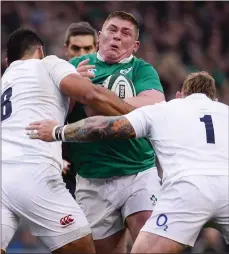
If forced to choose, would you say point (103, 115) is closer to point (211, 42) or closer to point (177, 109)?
point (177, 109)

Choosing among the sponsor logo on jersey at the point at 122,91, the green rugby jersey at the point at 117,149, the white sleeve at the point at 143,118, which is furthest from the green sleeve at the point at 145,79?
the white sleeve at the point at 143,118

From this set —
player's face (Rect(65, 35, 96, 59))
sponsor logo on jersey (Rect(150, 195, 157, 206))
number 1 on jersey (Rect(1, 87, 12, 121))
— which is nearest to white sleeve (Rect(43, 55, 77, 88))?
number 1 on jersey (Rect(1, 87, 12, 121))

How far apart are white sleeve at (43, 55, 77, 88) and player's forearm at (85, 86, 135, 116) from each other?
26 centimetres

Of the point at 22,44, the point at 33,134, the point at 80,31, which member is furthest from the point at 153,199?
the point at 80,31

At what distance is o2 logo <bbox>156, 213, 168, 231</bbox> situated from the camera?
524 centimetres

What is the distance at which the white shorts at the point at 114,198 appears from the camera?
6.19 m

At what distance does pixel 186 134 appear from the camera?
5398 millimetres

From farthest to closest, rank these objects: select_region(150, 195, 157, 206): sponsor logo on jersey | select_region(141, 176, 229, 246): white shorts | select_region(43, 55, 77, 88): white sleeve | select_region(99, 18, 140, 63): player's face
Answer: select_region(99, 18, 140, 63): player's face → select_region(150, 195, 157, 206): sponsor logo on jersey → select_region(43, 55, 77, 88): white sleeve → select_region(141, 176, 229, 246): white shorts

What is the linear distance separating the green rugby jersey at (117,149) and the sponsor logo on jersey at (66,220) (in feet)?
2.50

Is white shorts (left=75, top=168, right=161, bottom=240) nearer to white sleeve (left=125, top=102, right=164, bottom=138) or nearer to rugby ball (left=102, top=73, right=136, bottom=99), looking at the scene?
rugby ball (left=102, top=73, right=136, bottom=99)

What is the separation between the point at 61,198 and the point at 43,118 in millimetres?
634

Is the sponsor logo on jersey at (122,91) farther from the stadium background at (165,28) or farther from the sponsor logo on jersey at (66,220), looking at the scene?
the stadium background at (165,28)

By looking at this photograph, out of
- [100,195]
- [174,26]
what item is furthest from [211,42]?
[100,195]

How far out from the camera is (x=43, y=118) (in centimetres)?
574
